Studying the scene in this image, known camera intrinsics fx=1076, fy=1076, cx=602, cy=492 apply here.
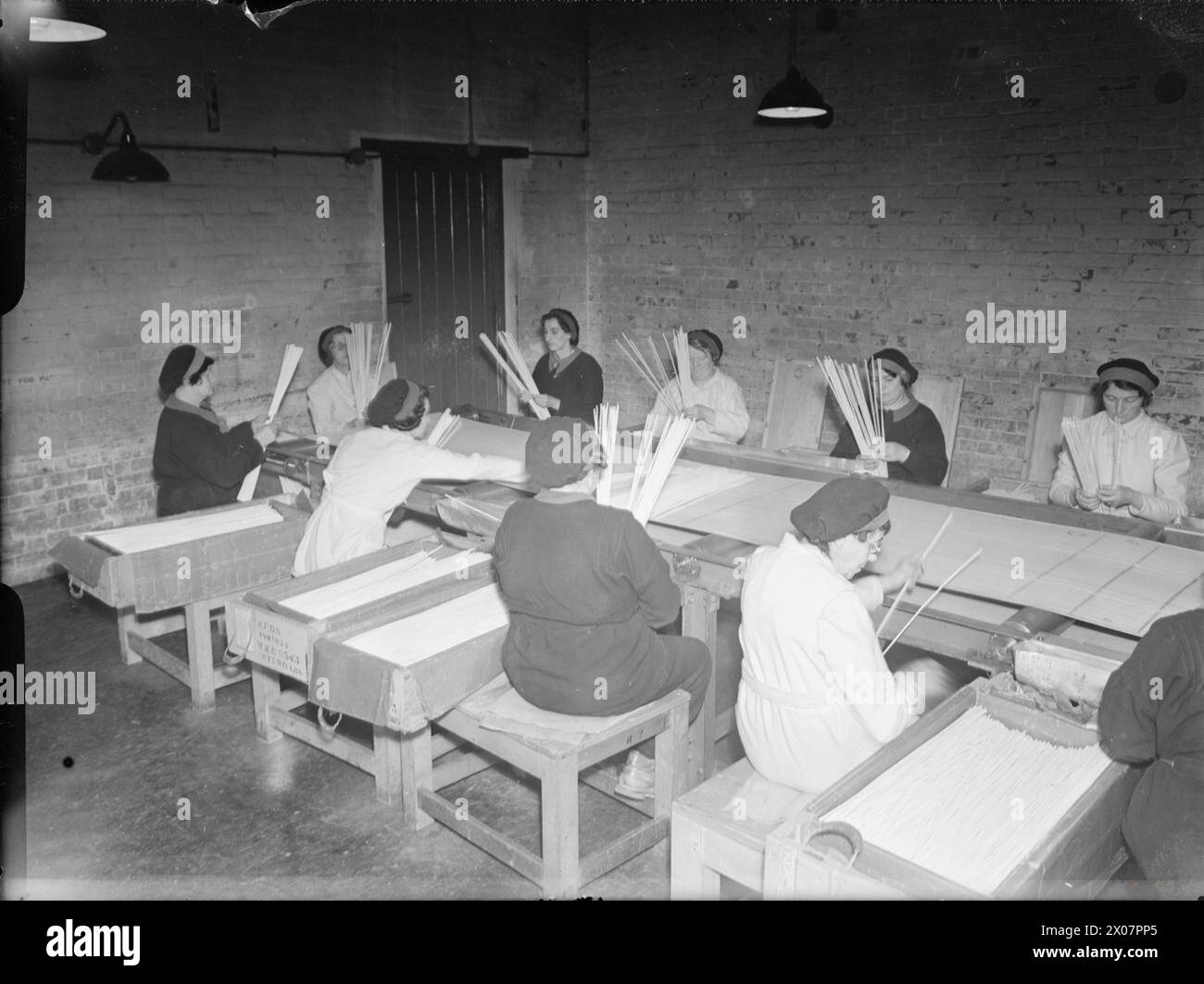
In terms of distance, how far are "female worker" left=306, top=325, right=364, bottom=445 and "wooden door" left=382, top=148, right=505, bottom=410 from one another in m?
1.00

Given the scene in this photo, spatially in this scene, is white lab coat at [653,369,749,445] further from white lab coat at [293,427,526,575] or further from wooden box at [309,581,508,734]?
wooden box at [309,581,508,734]

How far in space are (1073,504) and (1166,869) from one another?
2.14m

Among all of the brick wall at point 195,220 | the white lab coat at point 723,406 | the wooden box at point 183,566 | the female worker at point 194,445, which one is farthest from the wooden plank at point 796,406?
the wooden box at point 183,566

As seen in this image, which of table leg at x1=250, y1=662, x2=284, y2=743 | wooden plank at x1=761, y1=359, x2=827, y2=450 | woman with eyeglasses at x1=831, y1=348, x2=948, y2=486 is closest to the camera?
table leg at x1=250, y1=662, x2=284, y2=743

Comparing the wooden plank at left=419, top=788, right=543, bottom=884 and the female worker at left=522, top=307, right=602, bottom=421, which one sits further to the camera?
the female worker at left=522, top=307, right=602, bottom=421

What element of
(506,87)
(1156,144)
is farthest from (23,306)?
(1156,144)

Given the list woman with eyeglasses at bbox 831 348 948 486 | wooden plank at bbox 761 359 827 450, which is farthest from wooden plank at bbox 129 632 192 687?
wooden plank at bbox 761 359 827 450

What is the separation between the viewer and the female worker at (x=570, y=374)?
5621 mm

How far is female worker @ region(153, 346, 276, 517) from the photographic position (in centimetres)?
437

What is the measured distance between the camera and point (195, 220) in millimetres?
5516

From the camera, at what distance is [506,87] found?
22.7 feet

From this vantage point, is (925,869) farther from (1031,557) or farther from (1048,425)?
(1048,425)

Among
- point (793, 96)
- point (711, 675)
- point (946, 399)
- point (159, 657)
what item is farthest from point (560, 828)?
point (946, 399)
